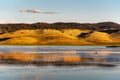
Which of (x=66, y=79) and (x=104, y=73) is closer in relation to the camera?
(x=66, y=79)

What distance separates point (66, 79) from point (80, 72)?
16.9 feet

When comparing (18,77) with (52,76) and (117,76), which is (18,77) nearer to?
(52,76)

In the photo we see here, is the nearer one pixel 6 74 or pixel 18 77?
pixel 18 77

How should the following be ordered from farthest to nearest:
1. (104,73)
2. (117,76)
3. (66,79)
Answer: (104,73)
(117,76)
(66,79)

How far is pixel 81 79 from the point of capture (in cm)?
2973

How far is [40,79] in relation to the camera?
97.6ft

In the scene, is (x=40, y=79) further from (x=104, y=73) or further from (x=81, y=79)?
(x=104, y=73)

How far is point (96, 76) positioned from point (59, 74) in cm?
315

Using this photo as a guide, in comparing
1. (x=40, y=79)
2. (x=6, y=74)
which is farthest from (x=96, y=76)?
(x=6, y=74)

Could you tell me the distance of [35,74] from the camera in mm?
33000

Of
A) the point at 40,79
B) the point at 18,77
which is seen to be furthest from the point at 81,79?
the point at 18,77

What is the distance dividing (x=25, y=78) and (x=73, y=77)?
3702mm

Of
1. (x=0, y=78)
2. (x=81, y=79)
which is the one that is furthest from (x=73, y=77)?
(x=0, y=78)

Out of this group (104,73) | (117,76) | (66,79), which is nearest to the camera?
(66,79)
